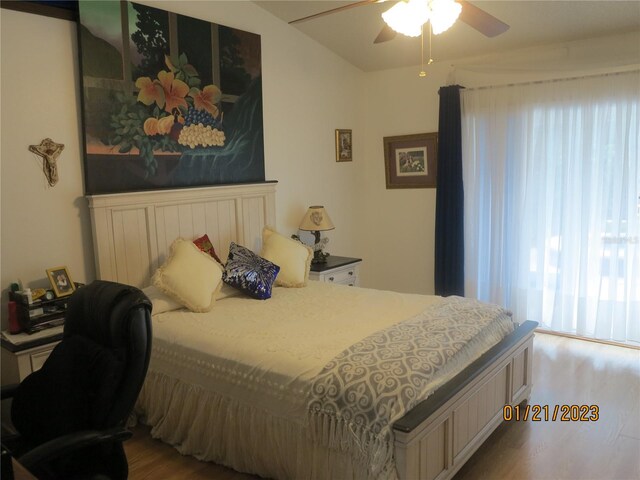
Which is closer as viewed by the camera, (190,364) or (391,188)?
(190,364)

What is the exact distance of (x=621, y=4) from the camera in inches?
145

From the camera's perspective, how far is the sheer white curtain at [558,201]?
418cm

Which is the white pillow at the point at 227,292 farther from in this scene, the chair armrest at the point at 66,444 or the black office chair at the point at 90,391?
the chair armrest at the point at 66,444

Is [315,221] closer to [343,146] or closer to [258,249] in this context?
[258,249]

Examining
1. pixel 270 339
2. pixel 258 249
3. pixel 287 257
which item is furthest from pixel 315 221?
pixel 270 339

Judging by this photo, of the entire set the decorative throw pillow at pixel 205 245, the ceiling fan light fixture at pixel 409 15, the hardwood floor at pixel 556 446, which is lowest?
the hardwood floor at pixel 556 446

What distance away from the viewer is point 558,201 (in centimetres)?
447

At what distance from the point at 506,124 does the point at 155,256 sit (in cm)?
310

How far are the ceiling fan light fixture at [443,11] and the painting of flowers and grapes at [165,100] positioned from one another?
6.65 ft

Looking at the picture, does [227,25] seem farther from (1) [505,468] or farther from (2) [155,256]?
(1) [505,468]

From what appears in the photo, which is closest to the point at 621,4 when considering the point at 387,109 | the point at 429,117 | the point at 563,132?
the point at 563,132

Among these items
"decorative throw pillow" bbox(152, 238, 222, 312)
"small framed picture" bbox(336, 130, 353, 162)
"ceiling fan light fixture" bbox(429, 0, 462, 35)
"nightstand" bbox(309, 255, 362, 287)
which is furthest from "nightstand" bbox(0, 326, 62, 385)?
"small framed picture" bbox(336, 130, 353, 162)

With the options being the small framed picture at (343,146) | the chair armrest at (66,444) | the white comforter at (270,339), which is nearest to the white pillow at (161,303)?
the white comforter at (270,339)

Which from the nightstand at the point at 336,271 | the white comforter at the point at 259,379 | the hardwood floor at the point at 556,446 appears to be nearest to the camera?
the white comforter at the point at 259,379
